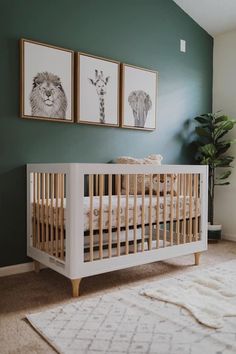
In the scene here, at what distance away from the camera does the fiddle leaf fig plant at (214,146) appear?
11.7ft

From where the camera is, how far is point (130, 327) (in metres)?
1.67

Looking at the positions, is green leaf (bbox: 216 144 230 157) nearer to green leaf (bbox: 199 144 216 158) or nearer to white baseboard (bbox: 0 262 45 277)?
green leaf (bbox: 199 144 216 158)

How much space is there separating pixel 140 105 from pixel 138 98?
6 centimetres

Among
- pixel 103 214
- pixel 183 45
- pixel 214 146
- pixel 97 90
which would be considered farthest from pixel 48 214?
pixel 183 45

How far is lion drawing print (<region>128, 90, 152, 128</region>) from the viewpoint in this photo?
3204 mm

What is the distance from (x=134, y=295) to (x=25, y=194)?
1070mm

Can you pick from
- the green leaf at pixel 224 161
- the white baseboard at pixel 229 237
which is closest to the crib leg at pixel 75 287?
the green leaf at pixel 224 161

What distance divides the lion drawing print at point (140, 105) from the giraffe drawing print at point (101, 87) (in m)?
0.29

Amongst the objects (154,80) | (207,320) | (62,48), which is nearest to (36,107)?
(62,48)

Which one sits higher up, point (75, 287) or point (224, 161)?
point (224, 161)

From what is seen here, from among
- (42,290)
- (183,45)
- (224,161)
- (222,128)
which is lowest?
(42,290)

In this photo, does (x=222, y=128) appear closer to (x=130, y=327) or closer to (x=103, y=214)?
(x=103, y=214)

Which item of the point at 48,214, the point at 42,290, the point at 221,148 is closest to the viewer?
the point at 42,290

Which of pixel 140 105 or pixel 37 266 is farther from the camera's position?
pixel 140 105
